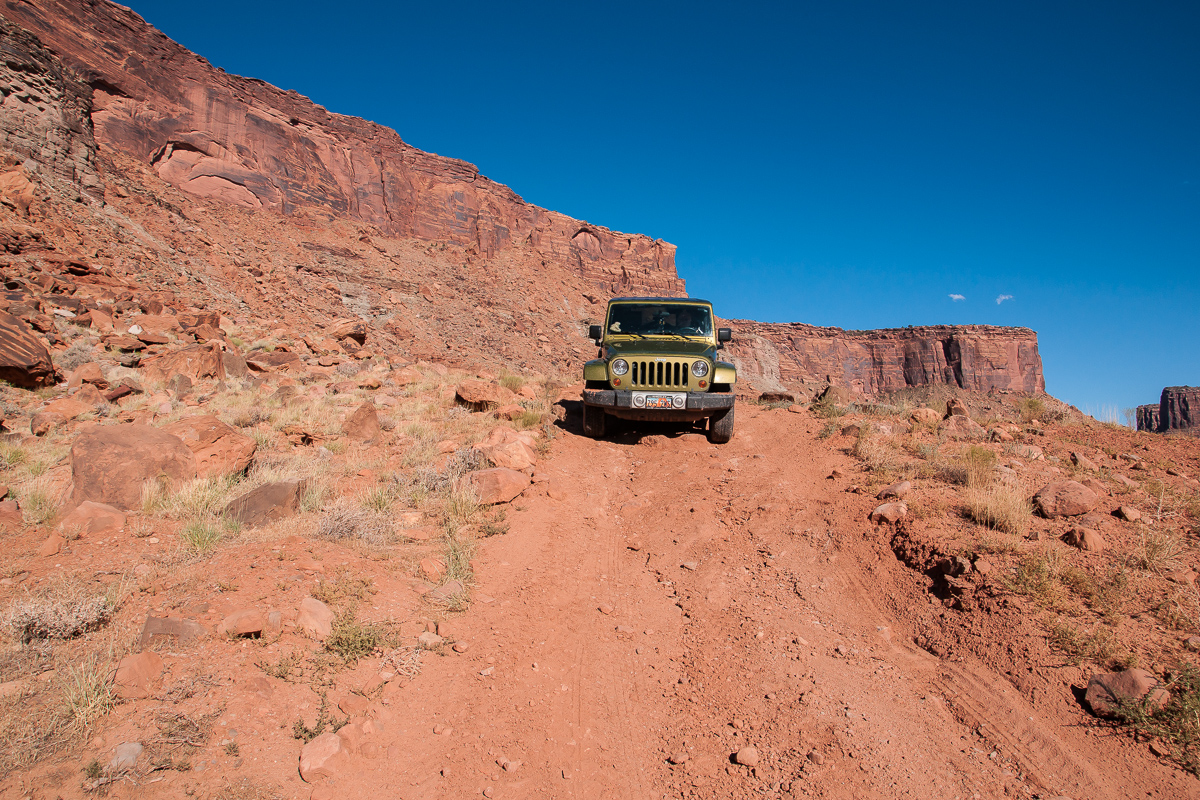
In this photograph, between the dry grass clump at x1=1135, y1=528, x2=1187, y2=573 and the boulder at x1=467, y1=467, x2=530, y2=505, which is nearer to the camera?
the dry grass clump at x1=1135, y1=528, x2=1187, y2=573

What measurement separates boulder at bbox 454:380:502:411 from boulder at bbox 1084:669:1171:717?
329 inches

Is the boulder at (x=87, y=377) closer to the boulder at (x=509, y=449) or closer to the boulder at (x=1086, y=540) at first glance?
the boulder at (x=509, y=449)

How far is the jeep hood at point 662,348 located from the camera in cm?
813

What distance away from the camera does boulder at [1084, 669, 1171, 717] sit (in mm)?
2537

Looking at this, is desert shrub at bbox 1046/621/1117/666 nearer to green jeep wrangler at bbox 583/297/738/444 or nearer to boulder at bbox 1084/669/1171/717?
boulder at bbox 1084/669/1171/717

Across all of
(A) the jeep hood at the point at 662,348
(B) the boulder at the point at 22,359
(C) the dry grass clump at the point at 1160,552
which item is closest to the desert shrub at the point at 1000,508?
(C) the dry grass clump at the point at 1160,552

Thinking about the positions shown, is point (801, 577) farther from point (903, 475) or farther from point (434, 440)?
point (434, 440)

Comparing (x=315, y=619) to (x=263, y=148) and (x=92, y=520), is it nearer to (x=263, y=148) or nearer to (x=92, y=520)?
(x=92, y=520)

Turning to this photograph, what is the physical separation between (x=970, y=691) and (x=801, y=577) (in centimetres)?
144

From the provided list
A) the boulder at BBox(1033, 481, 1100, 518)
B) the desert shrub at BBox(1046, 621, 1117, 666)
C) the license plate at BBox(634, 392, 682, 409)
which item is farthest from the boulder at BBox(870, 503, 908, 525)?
the license plate at BBox(634, 392, 682, 409)

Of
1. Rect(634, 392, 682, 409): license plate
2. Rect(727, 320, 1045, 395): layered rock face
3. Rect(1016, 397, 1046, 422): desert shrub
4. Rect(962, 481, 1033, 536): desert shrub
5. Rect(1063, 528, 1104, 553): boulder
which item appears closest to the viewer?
Rect(1063, 528, 1104, 553): boulder

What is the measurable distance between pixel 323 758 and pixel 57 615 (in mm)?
1896

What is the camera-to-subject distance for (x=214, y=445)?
577cm

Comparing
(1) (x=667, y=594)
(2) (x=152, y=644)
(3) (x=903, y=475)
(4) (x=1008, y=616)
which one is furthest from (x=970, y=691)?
(2) (x=152, y=644)
